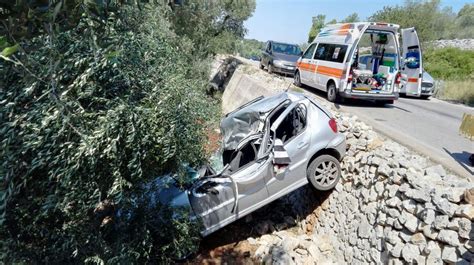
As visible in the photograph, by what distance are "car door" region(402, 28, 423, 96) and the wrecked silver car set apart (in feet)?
23.5

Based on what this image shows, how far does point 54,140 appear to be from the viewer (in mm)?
3080

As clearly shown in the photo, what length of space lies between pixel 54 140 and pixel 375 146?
17.3 ft

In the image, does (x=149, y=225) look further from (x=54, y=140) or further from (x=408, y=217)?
(x=408, y=217)

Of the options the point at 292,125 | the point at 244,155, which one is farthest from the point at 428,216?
the point at 244,155

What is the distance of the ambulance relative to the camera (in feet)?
32.1

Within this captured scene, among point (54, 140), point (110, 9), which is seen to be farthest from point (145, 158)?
point (110, 9)

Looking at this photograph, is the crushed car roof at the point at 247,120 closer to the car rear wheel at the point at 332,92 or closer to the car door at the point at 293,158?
the car door at the point at 293,158

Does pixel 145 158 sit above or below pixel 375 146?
above

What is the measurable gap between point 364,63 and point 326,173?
7.16m

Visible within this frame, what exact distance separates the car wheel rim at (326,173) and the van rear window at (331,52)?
489 centimetres

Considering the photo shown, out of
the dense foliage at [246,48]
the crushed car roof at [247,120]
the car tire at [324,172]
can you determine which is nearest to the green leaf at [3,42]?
the crushed car roof at [247,120]

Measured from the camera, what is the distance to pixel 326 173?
6.18 meters

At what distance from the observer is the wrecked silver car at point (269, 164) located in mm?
5566

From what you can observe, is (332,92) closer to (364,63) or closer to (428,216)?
(364,63)
